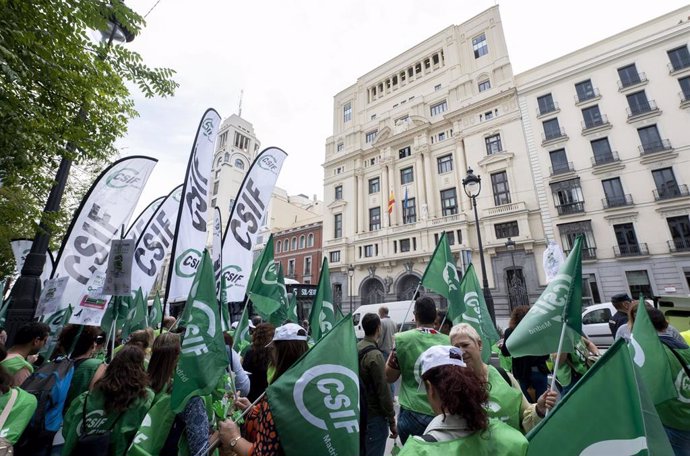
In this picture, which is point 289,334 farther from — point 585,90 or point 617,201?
point 585,90

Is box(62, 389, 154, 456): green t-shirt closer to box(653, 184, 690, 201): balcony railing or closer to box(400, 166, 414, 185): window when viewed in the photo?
box(653, 184, 690, 201): balcony railing

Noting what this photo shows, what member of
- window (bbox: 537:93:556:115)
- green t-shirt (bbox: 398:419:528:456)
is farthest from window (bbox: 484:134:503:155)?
green t-shirt (bbox: 398:419:528:456)

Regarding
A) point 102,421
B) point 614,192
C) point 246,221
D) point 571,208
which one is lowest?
point 102,421

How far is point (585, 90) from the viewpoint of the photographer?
2525cm

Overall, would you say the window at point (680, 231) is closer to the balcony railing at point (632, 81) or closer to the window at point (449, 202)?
the balcony railing at point (632, 81)

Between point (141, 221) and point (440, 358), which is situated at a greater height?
point (141, 221)

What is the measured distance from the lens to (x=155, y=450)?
2.05 metres

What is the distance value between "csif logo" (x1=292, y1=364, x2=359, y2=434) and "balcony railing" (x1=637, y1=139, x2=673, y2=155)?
2920cm

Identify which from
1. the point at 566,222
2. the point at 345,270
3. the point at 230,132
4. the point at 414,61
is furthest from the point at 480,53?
the point at 230,132

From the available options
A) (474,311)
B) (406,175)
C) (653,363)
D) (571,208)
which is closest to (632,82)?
(571,208)

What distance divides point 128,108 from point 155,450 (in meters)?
6.11

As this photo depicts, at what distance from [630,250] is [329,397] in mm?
26999

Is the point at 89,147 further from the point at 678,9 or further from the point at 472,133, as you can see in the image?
the point at 678,9

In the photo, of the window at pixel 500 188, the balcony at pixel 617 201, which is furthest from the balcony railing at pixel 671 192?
the window at pixel 500 188
